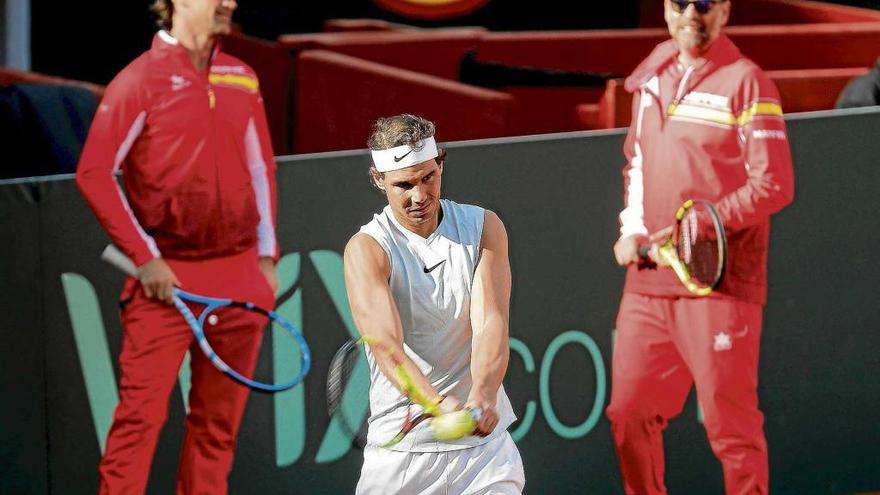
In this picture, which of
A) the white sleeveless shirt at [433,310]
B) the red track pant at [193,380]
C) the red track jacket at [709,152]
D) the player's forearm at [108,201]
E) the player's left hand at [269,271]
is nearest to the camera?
the white sleeveless shirt at [433,310]

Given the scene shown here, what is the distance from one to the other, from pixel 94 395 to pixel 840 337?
9.53 ft

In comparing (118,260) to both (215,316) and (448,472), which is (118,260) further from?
(448,472)

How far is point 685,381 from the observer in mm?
6438

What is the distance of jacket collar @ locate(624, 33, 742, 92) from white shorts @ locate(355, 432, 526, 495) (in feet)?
6.35

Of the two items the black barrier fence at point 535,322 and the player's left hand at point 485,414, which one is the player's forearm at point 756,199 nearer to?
the black barrier fence at point 535,322

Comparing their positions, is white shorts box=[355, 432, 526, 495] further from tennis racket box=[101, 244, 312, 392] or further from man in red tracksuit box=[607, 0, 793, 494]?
man in red tracksuit box=[607, 0, 793, 494]

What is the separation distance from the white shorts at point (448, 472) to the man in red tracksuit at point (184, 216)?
1.26 m

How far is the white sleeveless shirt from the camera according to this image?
4.78 metres

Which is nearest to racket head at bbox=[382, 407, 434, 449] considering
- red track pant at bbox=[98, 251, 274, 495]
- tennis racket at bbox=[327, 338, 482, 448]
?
tennis racket at bbox=[327, 338, 482, 448]


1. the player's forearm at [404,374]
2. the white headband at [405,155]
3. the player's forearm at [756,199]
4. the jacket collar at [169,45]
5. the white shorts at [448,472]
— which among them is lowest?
the white shorts at [448,472]

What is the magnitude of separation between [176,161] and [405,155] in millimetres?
1297

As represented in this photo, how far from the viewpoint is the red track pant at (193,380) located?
584cm

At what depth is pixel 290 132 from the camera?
29.0 ft

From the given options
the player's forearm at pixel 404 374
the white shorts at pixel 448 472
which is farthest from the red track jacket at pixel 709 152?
the player's forearm at pixel 404 374
